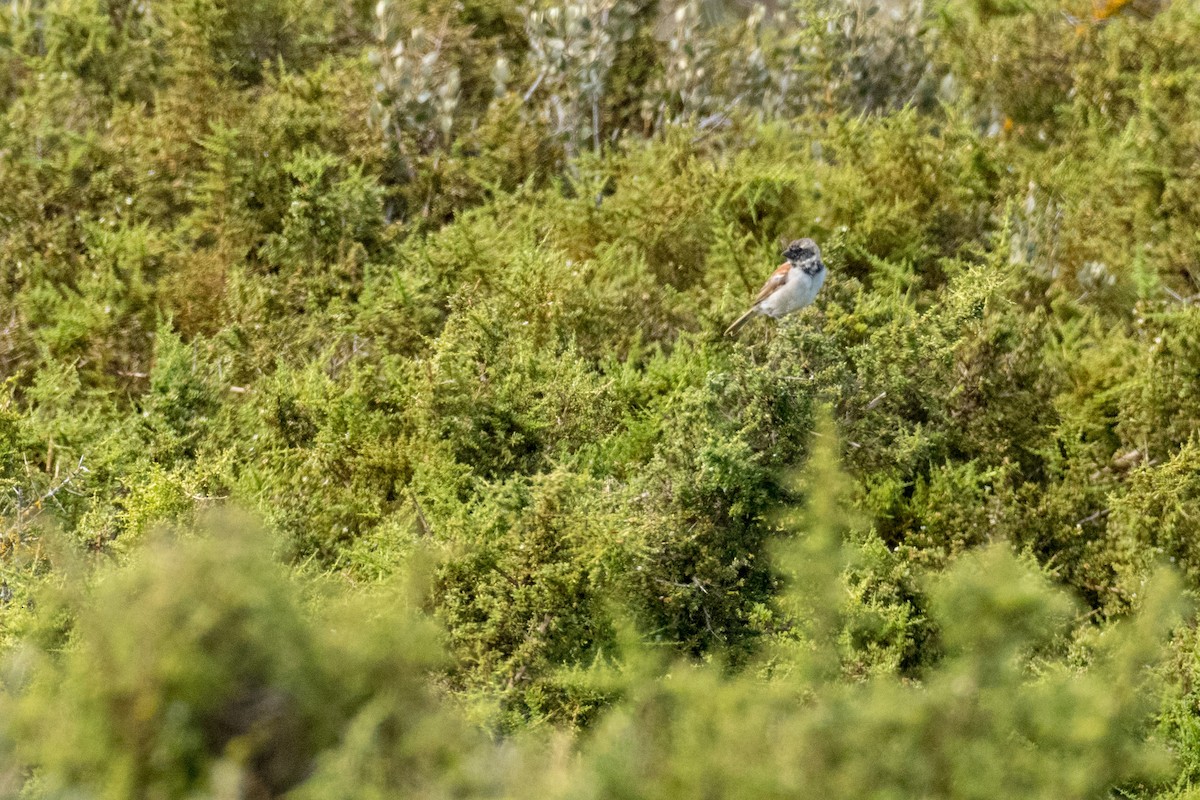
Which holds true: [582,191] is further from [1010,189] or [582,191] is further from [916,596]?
[916,596]

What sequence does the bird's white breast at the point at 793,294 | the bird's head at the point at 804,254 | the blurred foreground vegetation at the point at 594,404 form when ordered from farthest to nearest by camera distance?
the bird's head at the point at 804,254 → the bird's white breast at the point at 793,294 → the blurred foreground vegetation at the point at 594,404

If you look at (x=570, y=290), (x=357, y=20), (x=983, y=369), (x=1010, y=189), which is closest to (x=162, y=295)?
(x=570, y=290)

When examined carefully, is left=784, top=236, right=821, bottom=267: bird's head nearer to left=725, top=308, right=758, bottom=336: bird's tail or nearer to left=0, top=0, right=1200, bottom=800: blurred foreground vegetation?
left=0, top=0, right=1200, bottom=800: blurred foreground vegetation

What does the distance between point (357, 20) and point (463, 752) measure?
25.4 feet

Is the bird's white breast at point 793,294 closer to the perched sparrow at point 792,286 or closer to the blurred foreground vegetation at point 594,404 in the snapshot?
the perched sparrow at point 792,286

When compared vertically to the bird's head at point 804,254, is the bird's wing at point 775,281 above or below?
below

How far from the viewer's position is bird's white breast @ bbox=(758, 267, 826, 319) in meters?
5.82

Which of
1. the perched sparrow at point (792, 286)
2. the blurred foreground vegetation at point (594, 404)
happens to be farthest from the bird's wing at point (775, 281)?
the blurred foreground vegetation at point (594, 404)

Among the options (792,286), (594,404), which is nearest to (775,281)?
(792,286)

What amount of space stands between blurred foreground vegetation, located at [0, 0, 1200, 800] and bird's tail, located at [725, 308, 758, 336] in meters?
0.09

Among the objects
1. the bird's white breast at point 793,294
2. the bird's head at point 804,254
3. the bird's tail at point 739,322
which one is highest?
the bird's head at point 804,254

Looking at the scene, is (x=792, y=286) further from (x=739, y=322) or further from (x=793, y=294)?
(x=739, y=322)

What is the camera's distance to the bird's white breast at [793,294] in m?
5.82

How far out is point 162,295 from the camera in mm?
6934
